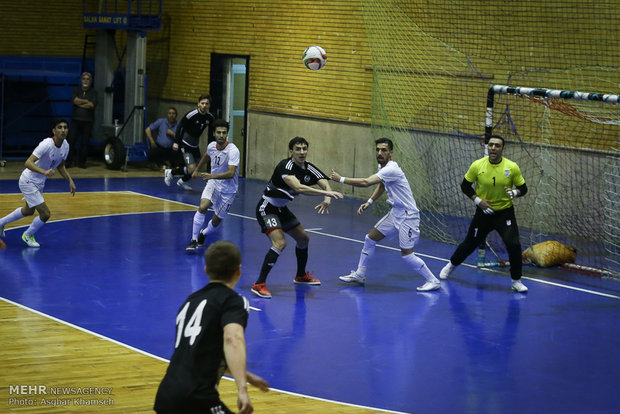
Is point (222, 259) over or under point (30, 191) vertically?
over

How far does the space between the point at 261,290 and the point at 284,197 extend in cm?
133

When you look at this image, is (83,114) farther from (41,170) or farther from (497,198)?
(497,198)

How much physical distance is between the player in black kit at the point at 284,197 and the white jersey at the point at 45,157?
4.01 meters

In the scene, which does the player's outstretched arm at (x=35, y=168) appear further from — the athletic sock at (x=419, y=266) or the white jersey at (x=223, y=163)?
the athletic sock at (x=419, y=266)

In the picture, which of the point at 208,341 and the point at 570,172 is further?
the point at 570,172

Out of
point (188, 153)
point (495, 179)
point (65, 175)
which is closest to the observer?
point (495, 179)

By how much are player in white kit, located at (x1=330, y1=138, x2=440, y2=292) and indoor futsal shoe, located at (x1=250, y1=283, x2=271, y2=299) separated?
1.61m

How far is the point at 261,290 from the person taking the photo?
12188 millimetres

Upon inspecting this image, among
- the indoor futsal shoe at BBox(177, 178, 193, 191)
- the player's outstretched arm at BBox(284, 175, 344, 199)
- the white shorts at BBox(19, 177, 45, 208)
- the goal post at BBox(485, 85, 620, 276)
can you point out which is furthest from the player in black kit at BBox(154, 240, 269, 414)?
the indoor futsal shoe at BBox(177, 178, 193, 191)

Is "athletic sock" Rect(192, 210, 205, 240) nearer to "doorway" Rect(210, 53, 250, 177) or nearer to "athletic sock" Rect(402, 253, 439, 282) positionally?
"athletic sock" Rect(402, 253, 439, 282)

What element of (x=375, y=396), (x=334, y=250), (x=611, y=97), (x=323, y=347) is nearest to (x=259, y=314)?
(x=323, y=347)

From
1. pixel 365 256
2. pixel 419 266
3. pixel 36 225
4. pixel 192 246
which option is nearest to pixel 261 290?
pixel 365 256

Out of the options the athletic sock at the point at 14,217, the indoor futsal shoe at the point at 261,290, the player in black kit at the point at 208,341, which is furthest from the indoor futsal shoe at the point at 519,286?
the player in black kit at the point at 208,341

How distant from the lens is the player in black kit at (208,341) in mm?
5090
